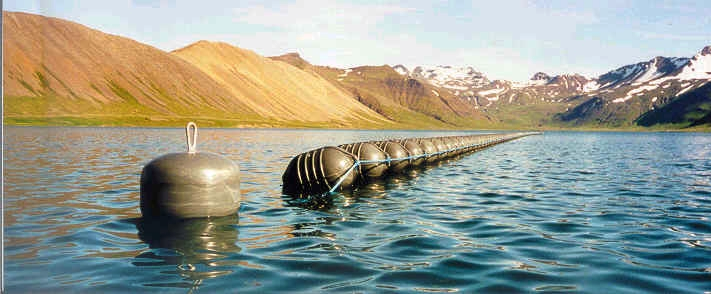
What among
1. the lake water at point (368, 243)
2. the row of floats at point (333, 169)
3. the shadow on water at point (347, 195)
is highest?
the row of floats at point (333, 169)

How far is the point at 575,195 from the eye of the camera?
66.5 feet

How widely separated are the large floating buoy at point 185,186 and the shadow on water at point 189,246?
1.11 feet

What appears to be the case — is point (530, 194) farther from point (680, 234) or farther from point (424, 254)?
point (424, 254)

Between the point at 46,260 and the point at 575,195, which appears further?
the point at 575,195

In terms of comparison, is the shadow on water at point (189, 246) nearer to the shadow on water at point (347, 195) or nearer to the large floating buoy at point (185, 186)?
the large floating buoy at point (185, 186)

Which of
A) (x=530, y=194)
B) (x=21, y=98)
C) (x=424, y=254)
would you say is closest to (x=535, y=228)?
(x=424, y=254)

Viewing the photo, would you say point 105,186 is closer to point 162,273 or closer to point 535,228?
point 162,273

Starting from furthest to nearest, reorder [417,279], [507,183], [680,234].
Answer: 1. [507,183]
2. [680,234]
3. [417,279]

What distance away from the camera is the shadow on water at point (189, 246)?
28.8ft

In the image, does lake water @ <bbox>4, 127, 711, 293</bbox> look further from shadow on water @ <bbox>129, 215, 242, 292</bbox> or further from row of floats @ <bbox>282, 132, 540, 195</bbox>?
row of floats @ <bbox>282, 132, 540, 195</bbox>

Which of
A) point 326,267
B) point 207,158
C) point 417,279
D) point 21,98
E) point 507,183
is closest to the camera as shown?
point 417,279

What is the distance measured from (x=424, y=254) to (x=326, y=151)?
1046 centimetres

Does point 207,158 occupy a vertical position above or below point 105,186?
above

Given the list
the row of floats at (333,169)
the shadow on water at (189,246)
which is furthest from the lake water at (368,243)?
the row of floats at (333,169)
